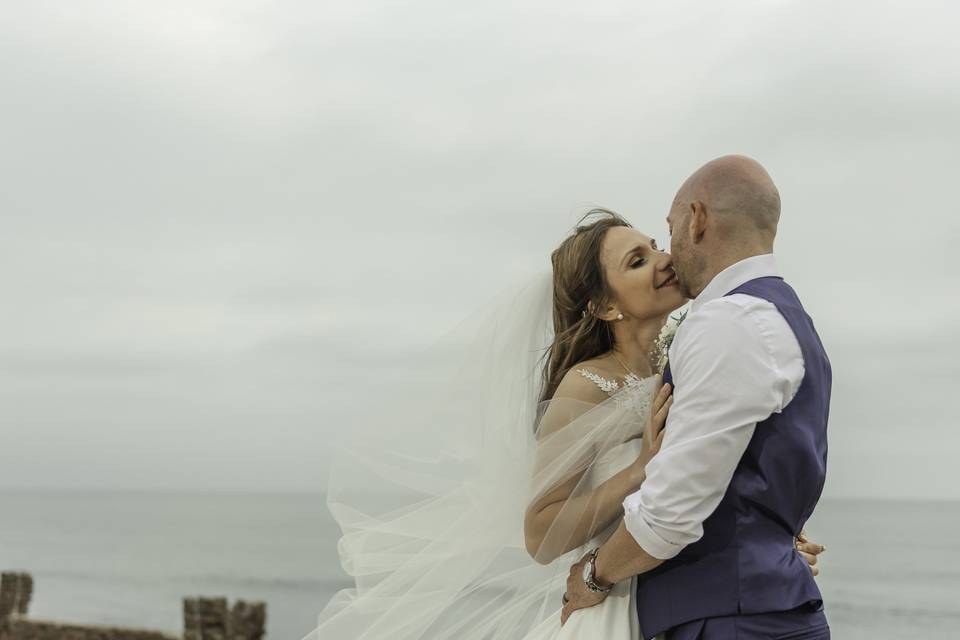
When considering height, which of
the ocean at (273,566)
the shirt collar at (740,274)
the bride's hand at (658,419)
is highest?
the shirt collar at (740,274)

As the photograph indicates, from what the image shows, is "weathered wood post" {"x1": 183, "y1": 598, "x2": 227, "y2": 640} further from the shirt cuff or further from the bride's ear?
the shirt cuff

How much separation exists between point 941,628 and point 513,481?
3802 cm

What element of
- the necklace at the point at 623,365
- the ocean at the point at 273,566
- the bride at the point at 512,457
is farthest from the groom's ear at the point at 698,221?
the ocean at the point at 273,566

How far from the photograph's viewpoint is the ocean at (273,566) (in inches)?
1585

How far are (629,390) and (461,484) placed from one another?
0.76m

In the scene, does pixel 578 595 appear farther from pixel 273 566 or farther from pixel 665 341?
pixel 273 566

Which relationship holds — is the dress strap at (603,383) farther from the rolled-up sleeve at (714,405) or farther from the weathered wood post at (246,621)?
the weathered wood post at (246,621)

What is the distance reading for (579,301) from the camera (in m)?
4.05

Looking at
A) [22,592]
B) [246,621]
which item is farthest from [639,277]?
[22,592]

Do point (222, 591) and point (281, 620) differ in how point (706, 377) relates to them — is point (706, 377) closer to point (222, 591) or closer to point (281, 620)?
point (281, 620)

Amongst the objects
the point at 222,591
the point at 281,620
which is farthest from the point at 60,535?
the point at 281,620

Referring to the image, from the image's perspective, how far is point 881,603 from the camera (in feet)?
130

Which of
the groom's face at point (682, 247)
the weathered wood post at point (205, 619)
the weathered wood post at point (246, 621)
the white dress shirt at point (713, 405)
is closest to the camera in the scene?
the white dress shirt at point (713, 405)

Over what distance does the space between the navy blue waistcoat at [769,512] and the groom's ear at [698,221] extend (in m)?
0.23
